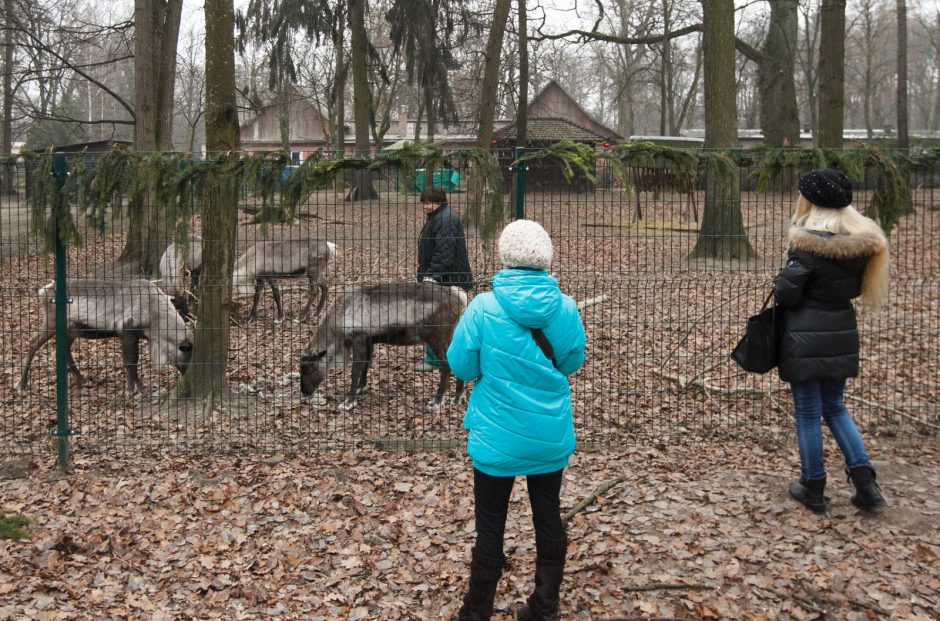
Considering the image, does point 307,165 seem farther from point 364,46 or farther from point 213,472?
point 364,46

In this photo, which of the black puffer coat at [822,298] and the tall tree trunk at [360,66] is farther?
the tall tree trunk at [360,66]

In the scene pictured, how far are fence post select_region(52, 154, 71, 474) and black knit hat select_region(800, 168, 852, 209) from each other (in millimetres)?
5409

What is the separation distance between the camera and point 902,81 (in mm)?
25391

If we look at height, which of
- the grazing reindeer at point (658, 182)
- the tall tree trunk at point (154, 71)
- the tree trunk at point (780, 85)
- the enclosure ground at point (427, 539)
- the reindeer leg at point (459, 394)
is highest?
the tree trunk at point (780, 85)

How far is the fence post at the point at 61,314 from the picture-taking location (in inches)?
258

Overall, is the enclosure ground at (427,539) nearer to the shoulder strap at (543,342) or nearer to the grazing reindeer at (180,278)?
the shoulder strap at (543,342)

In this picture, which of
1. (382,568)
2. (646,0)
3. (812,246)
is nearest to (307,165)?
(382,568)

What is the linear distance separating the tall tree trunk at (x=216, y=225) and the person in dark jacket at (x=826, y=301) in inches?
176

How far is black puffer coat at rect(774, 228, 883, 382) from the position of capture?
5.04m

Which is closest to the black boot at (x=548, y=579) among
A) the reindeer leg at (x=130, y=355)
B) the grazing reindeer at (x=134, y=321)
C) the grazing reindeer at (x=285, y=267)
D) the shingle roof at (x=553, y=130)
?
the grazing reindeer at (x=134, y=321)

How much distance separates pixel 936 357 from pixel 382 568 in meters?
6.71

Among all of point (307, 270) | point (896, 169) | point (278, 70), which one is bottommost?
point (307, 270)

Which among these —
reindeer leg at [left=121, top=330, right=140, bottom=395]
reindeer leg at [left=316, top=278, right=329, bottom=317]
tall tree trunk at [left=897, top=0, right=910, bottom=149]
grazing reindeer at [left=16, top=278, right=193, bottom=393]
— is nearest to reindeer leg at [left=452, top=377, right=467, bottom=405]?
grazing reindeer at [left=16, top=278, right=193, bottom=393]

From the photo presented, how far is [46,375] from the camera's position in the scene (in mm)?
9094
